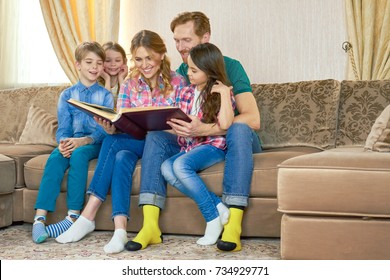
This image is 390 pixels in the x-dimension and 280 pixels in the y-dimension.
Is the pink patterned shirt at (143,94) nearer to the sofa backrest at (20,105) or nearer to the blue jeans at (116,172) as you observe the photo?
the blue jeans at (116,172)

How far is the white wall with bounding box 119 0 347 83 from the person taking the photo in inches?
153

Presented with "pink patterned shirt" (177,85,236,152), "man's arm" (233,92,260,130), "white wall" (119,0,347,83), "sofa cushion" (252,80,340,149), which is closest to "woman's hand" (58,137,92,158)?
"pink patterned shirt" (177,85,236,152)

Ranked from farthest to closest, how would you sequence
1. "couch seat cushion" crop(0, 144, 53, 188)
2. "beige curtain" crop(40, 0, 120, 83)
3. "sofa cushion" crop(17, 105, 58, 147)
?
"beige curtain" crop(40, 0, 120, 83) → "sofa cushion" crop(17, 105, 58, 147) → "couch seat cushion" crop(0, 144, 53, 188)

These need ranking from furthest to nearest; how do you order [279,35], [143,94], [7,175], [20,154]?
[279,35]
[20,154]
[7,175]
[143,94]

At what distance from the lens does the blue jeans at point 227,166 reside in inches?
99.2

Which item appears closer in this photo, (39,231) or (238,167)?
(238,167)

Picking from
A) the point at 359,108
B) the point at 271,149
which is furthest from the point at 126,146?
the point at 359,108

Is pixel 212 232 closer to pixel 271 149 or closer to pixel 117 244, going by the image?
pixel 117 244

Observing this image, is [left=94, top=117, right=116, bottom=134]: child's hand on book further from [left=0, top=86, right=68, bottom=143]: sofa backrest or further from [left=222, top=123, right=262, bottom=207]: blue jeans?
[left=0, top=86, right=68, bottom=143]: sofa backrest

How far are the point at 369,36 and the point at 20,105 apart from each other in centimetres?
221

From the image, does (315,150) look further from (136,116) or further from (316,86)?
(136,116)

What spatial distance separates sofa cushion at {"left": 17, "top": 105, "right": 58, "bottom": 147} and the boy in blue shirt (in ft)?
1.44

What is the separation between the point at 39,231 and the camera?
2.68m
